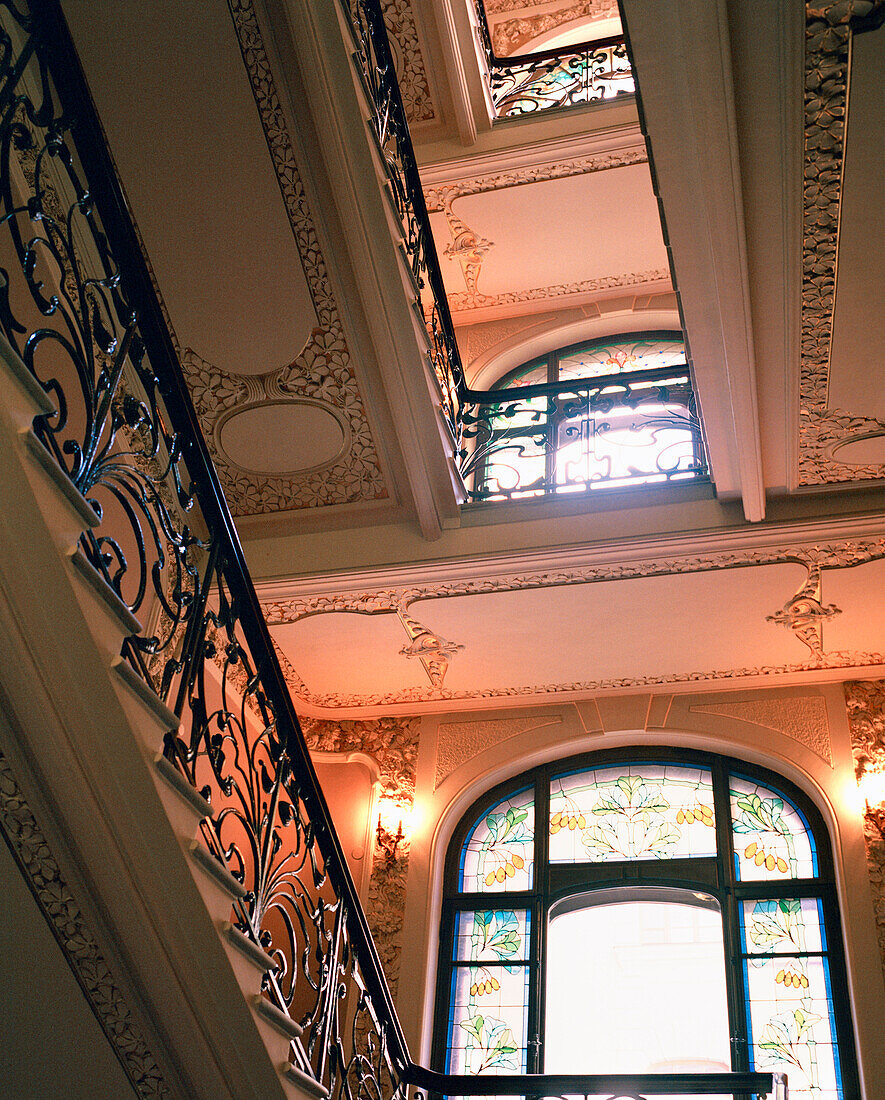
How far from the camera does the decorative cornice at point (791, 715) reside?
24.1ft

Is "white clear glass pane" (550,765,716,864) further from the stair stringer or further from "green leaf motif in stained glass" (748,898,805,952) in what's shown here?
the stair stringer

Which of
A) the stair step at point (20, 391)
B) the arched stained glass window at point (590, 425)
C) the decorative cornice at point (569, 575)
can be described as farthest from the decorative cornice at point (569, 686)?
the stair step at point (20, 391)

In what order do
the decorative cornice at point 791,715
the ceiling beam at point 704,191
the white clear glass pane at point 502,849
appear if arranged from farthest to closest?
1. the white clear glass pane at point 502,849
2. the decorative cornice at point 791,715
3. the ceiling beam at point 704,191

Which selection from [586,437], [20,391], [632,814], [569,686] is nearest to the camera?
[20,391]

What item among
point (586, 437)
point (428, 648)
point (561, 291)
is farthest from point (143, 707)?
point (561, 291)

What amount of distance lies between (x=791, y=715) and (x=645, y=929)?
1.84 meters

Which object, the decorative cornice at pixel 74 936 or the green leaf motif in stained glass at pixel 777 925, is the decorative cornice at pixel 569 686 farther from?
the decorative cornice at pixel 74 936

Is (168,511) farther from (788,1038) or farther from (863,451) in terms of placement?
(788,1038)

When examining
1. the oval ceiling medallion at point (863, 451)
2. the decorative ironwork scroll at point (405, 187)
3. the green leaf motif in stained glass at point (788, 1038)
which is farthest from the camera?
the green leaf motif in stained glass at point (788, 1038)

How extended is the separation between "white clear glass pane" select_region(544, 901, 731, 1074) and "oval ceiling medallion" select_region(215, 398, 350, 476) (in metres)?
3.70

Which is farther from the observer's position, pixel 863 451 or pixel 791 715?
pixel 791 715

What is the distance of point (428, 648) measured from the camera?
745cm

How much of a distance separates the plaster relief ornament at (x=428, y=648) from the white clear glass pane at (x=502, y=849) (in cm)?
117

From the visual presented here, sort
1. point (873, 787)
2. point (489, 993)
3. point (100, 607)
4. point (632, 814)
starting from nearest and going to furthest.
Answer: point (100, 607) → point (873, 787) → point (489, 993) → point (632, 814)
